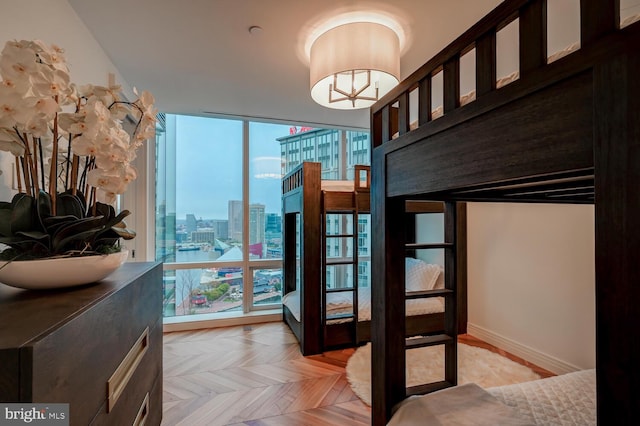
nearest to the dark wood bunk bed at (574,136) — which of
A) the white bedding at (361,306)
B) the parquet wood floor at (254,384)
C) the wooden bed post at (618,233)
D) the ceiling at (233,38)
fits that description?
the wooden bed post at (618,233)

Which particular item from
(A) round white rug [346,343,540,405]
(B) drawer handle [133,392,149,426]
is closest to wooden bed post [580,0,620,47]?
(B) drawer handle [133,392,149,426]

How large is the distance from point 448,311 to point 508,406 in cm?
48

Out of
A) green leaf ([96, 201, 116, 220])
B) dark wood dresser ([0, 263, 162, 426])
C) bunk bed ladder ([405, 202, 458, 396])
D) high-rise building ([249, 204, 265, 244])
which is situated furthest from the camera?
high-rise building ([249, 204, 265, 244])

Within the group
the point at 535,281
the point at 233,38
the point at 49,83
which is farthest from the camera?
the point at 535,281

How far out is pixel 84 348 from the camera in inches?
26.7

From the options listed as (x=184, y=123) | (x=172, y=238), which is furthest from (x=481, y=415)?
(x=184, y=123)

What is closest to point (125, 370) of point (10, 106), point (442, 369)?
point (10, 106)

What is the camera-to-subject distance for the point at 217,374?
2.35m

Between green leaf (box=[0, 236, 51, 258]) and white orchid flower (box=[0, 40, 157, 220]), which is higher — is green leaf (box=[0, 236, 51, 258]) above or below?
below

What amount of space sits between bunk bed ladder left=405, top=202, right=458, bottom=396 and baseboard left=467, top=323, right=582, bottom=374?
1368 millimetres

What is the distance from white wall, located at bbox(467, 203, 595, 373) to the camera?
221 centimetres

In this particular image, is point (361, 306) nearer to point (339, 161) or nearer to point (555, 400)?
point (555, 400)

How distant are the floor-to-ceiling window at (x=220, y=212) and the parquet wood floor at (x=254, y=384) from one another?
0.61m

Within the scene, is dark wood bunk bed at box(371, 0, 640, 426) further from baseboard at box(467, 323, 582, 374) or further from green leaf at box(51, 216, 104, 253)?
baseboard at box(467, 323, 582, 374)
